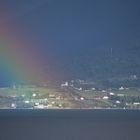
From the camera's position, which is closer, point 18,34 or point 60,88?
point 60,88

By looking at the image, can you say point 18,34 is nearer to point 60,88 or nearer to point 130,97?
point 60,88
